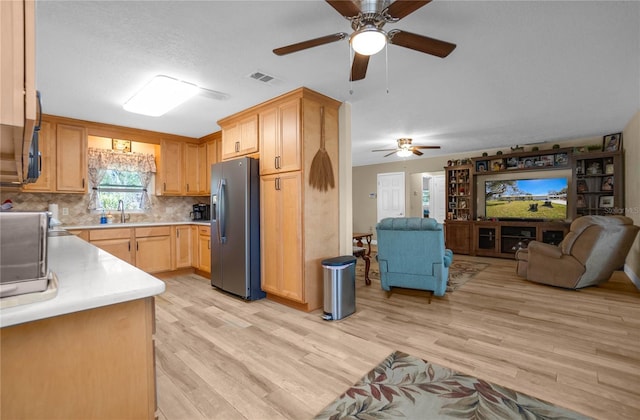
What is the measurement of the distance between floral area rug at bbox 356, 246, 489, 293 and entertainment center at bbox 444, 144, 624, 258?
108 centimetres

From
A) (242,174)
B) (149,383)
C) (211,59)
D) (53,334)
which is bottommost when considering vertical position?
(149,383)

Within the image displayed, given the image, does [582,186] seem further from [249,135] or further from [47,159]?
[47,159]

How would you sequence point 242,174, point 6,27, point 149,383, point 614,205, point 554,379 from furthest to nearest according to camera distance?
point 614,205, point 242,174, point 554,379, point 149,383, point 6,27

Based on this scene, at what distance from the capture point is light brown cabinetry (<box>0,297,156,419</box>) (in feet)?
2.72

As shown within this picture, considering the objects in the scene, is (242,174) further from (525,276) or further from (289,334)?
(525,276)

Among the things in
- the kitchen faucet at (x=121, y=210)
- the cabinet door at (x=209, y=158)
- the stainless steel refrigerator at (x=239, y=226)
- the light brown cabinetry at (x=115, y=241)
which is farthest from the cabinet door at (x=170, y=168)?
the stainless steel refrigerator at (x=239, y=226)

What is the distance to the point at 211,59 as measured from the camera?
8.23 feet

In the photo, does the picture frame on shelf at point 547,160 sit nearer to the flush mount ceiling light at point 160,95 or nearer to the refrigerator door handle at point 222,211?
the refrigerator door handle at point 222,211

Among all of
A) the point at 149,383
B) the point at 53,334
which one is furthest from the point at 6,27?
the point at 149,383

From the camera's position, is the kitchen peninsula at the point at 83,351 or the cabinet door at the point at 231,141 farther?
the cabinet door at the point at 231,141

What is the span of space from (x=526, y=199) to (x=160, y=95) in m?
6.82

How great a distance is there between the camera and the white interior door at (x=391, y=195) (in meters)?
8.12

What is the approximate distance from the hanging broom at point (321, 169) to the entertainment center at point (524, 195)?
4.54 meters

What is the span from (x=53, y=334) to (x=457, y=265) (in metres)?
5.82
